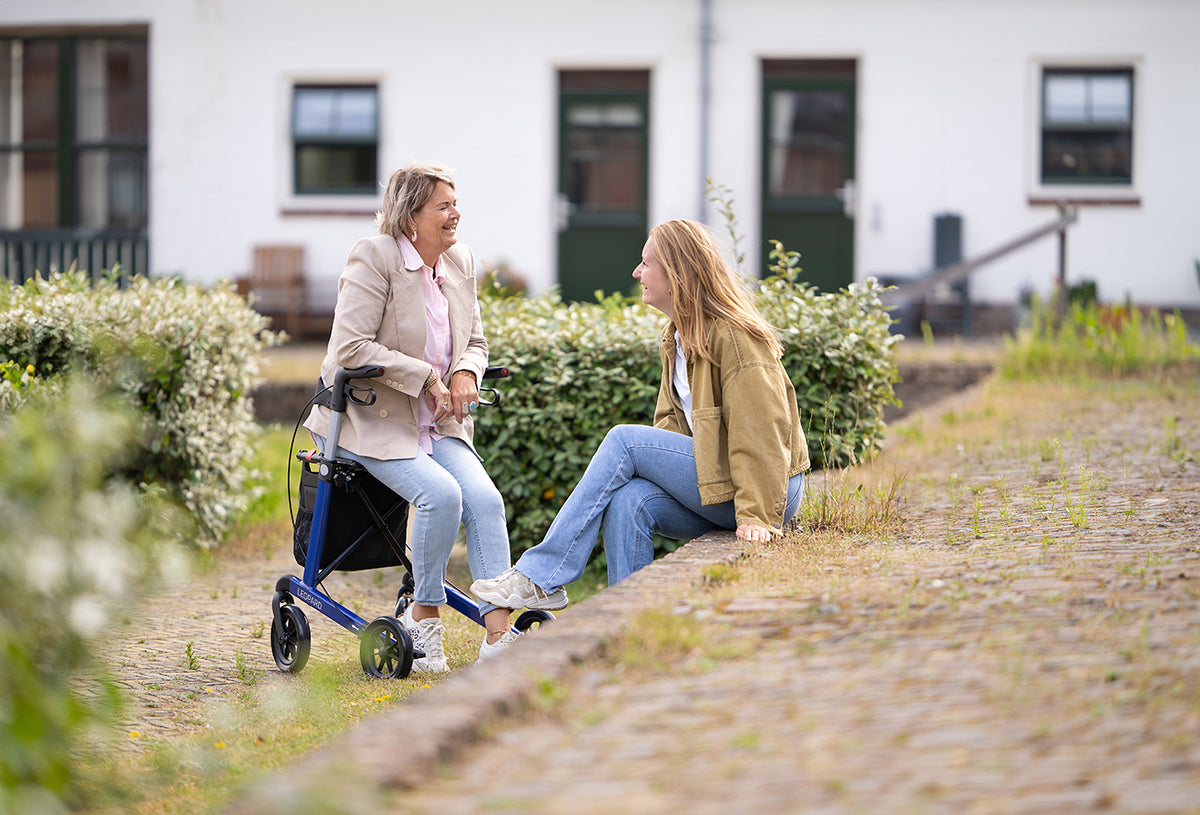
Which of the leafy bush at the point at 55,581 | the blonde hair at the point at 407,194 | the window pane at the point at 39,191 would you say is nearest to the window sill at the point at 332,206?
the window pane at the point at 39,191

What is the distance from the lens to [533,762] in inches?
92.5

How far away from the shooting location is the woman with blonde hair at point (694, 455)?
13.8 feet

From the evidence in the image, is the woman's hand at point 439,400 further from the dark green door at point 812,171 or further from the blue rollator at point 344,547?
the dark green door at point 812,171

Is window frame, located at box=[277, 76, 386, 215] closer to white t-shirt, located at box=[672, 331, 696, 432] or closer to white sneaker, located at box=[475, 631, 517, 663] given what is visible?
white t-shirt, located at box=[672, 331, 696, 432]

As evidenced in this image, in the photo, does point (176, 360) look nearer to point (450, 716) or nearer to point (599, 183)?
point (450, 716)

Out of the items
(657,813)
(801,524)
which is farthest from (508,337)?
(657,813)

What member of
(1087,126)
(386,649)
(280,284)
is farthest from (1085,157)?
(386,649)

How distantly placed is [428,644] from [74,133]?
12489mm

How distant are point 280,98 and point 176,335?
8976mm

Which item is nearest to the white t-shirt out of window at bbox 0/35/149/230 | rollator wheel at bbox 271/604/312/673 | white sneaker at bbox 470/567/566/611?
white sneaker at bbox 470/567/566/611

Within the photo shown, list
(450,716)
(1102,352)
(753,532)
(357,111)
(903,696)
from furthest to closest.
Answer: (357,111)
(1102,352)
(753,532)
(903,696)
(450,716)

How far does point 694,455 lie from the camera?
4371 mm

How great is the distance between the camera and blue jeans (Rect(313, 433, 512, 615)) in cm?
426

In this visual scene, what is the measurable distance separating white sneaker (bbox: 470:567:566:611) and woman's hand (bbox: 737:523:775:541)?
64cm
